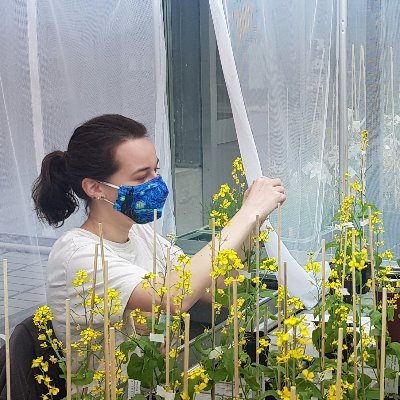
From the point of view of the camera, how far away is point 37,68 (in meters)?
2.13

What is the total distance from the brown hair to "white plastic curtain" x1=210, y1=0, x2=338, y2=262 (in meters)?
0.53

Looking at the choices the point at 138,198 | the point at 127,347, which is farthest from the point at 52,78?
the point at 127,347

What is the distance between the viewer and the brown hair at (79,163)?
1.86 m

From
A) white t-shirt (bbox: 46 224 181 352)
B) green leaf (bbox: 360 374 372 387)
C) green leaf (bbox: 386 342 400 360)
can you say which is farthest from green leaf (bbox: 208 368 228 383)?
white t-shirt (bbox: 46 224 181 352)

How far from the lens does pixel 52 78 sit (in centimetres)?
218

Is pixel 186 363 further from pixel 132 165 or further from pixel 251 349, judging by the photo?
pixel 132 165

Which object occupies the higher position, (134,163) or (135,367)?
(134,163)

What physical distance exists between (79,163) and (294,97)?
96 cm

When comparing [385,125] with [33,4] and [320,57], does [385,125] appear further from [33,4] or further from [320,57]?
[33,4]

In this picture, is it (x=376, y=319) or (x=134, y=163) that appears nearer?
(x=376, y=319)

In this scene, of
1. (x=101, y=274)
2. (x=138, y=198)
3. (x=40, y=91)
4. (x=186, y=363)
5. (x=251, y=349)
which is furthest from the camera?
(x=40, y=91)

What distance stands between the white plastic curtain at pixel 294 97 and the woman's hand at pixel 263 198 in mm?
461

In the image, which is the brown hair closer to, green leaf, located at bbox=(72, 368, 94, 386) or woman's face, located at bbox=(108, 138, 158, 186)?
woman's face, located at bbox=(108, 138, 158, 186)

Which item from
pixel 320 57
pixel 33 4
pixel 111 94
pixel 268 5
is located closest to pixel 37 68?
pixel 33 4
